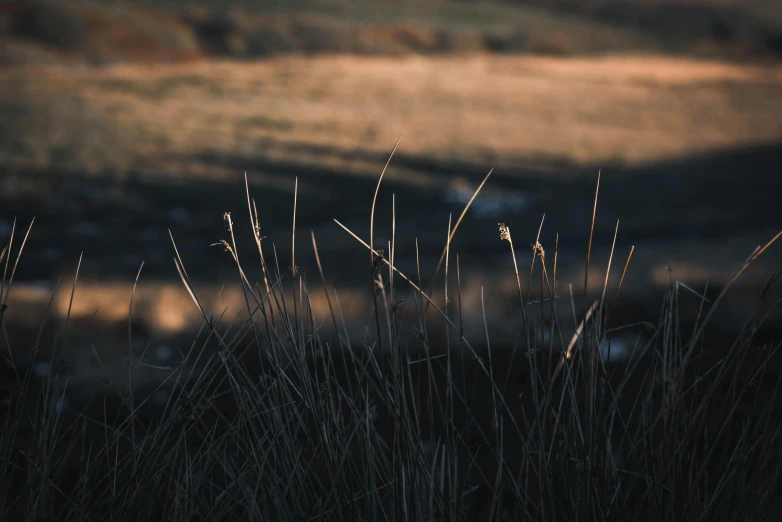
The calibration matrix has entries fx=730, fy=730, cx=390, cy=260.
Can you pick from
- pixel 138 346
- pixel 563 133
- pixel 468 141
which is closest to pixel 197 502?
pixel 138 346

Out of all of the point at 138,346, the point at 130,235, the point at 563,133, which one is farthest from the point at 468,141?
the point at 138,346

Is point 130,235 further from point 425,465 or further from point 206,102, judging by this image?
point 425,465

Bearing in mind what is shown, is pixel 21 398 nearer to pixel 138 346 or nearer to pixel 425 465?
pixel 425 465

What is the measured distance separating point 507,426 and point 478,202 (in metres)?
3.64

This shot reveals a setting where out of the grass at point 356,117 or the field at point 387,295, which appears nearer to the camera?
the field at point 387,295

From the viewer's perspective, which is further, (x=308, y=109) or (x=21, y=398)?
(x=308, y=109)

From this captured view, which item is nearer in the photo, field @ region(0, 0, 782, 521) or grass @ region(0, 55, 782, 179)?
field @ region(0, 0, 782, 521)

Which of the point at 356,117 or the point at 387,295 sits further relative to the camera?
the point at 356,117

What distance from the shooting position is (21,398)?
2.85 feet

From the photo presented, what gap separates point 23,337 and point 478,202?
3.51 m

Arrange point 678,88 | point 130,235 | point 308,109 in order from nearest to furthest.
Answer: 1. point 130,235
2. point 308,109
3. point 678,88

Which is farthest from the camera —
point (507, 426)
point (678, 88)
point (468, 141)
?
point (678, 88)

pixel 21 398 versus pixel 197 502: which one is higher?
pixel 21 398

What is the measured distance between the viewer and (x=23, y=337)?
2.43 metres
